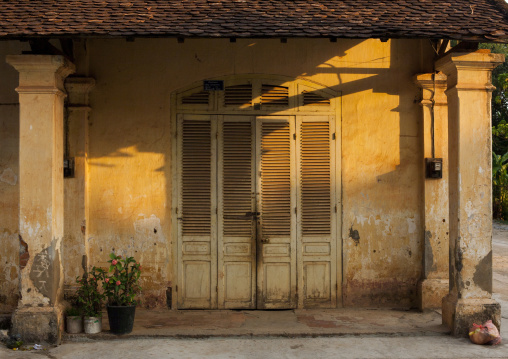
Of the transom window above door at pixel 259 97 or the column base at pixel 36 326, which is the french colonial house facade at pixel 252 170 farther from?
the column base at pixel 36 326

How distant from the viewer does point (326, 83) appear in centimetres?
750

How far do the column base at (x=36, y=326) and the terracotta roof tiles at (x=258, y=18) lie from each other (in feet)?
10.0

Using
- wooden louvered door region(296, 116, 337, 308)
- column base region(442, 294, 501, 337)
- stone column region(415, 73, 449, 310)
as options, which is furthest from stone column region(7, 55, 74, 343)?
stone column region(415, 73, 449, 310)

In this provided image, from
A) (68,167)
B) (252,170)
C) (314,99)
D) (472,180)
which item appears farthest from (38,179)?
(472,180)

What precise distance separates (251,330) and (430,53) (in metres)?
4.48

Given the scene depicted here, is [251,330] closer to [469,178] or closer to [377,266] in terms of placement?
[377,266]

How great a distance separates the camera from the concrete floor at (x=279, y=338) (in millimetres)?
5680

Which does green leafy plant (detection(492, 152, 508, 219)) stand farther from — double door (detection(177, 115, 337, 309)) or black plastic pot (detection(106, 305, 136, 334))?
black plastic pot (detection(106, 305, 136, 334))

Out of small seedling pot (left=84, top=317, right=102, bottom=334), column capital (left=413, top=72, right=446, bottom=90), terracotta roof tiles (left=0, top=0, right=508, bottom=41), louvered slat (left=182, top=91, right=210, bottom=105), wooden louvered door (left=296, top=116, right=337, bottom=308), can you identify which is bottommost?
small seedling pot (left=84, top=317, right=102, bottom=334)

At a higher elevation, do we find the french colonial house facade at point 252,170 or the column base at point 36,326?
the french colonial house facade at point 252,170

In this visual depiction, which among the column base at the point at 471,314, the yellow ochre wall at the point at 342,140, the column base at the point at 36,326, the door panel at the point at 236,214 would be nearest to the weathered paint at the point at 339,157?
the yellow ochre wall at the point at 342,140

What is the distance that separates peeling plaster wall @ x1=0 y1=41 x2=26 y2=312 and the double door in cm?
215

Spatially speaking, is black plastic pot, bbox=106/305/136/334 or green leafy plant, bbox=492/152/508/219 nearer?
black plastic pot, bbox=106/305/136/334

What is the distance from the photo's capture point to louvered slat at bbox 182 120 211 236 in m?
7.38
